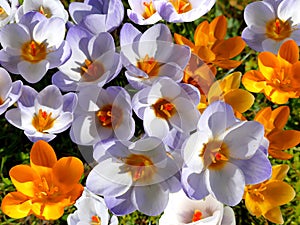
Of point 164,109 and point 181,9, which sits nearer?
point 164,109

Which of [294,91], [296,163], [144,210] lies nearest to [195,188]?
[144,210]

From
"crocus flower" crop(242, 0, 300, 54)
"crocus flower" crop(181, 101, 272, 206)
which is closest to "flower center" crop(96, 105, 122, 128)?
"crocus flower" crop(181, 101, 272, 206)

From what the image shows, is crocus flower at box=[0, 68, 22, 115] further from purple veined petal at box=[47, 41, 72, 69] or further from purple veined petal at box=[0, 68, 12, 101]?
purple veined petal at box=[47, 41, 72, 69]

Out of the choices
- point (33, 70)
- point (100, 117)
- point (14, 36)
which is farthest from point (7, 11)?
point (100, 117)

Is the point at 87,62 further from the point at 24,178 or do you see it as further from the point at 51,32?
the point at 24,178

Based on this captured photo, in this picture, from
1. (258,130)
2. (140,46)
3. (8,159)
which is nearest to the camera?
(258,130)

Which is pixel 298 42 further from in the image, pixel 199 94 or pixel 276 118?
pixel 199 94
